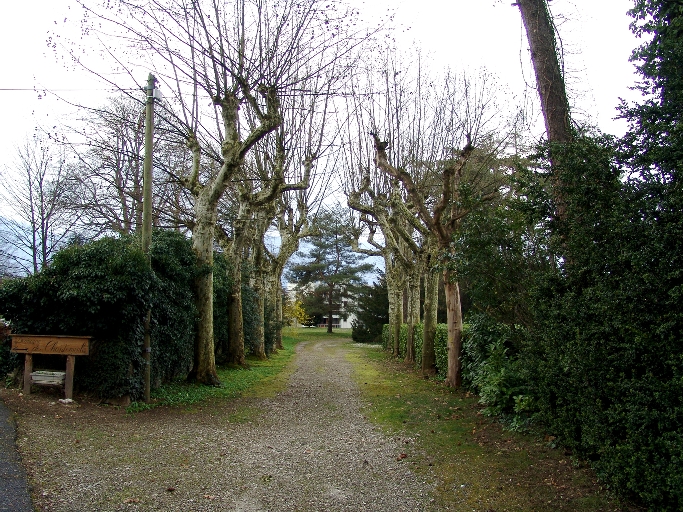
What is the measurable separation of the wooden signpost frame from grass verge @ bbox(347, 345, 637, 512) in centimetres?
504

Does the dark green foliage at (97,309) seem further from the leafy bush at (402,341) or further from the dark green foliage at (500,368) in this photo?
the leafy bush at (402,341)

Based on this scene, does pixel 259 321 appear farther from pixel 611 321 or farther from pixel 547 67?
pixel 611 321

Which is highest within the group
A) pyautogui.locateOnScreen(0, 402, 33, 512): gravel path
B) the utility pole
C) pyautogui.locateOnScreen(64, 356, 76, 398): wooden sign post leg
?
the utility pole

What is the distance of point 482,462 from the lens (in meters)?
6.15

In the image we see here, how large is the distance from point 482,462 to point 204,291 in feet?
26.3

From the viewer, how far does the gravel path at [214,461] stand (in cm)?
482

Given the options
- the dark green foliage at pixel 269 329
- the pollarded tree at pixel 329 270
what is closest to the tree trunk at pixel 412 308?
the dark green foliage at pixel 269 329

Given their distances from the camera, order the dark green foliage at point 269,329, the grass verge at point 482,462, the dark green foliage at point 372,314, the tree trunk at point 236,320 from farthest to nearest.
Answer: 1. the dark green foliage at point 372,314
2. the dark green foliage at point 269,329
3. the tree trunk at point 236,320
4. the grass verge at point 482,462

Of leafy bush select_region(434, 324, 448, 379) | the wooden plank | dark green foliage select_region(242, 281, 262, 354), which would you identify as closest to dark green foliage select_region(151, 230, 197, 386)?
the wooden plank

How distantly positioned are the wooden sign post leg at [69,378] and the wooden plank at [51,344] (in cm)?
12

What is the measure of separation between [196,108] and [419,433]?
9.72m

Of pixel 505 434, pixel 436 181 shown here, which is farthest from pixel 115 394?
pixel 436 181

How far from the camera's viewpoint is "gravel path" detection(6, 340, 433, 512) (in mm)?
4824

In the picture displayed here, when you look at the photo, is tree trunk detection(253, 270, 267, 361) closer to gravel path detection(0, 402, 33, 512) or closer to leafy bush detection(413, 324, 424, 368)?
leafy bush detection(413, 324, 424, 368)
